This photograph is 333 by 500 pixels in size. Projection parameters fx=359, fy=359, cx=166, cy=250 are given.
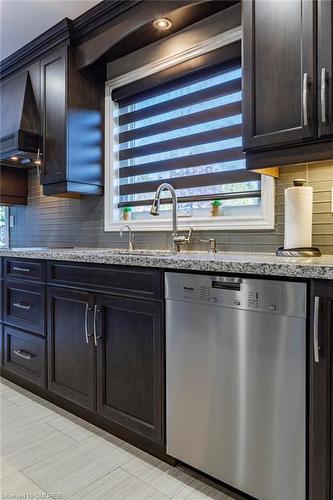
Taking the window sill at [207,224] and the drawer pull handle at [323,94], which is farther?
the window sill at [207,224]

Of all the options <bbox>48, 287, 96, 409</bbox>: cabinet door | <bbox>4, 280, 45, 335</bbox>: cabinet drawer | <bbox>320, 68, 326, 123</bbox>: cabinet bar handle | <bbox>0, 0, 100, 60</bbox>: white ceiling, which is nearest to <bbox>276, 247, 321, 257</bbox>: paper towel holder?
<bbox>320, 68, 326, 123</bbox>: cabinet bar handle

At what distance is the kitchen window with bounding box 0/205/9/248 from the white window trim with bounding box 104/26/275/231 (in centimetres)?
163

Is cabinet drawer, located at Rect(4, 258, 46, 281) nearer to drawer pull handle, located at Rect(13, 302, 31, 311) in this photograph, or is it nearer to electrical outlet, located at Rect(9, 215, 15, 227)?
drawer pull handle, located at Rect(13, 302, 31, 311)

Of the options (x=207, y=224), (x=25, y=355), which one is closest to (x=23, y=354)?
(x=25, y=355)

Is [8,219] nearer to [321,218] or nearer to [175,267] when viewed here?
[175,267]

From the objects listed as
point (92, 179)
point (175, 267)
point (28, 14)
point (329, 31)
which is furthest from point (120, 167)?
point (329, 31)

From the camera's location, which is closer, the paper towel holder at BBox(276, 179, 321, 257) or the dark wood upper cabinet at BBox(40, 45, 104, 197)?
the paper towel holder at BBox(276, 179, 321, 257)

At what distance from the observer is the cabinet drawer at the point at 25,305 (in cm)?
229

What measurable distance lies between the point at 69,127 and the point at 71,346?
5.24 ft

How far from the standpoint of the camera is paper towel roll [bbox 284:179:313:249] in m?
1.68

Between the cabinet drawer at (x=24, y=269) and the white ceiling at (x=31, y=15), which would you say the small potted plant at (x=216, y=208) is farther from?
the white ceiling at (x=31, y=15)

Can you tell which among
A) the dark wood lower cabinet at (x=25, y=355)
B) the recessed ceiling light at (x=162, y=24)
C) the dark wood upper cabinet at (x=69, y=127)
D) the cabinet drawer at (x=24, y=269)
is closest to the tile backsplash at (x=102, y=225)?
the dark wood upper cabinet at (x=69, y=127)

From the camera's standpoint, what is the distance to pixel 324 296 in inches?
44.9

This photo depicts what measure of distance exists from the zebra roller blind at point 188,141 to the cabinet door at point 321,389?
1.01 m
